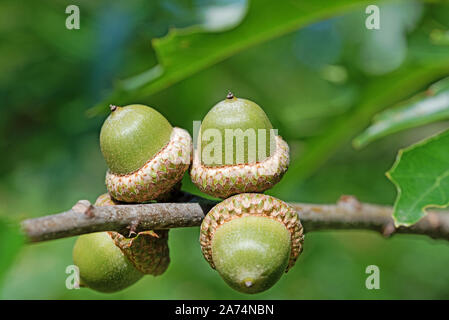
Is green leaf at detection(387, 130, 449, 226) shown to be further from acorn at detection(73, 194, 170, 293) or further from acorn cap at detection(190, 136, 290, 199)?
acorn at detection(73, 194, 170, 293)

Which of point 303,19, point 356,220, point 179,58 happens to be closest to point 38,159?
point 179,58

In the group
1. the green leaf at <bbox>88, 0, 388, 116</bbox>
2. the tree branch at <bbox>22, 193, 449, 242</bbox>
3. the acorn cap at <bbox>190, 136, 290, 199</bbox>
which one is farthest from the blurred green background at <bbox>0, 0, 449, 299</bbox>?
the acorn cap at <bbox>190, 136, 290, 199</bbox>

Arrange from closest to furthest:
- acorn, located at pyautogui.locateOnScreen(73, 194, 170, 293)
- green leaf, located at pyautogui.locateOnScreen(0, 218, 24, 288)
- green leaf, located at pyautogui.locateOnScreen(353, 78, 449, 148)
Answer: green leaf, located at pyautogui.locateOnScreen(0, 218, 24, 288) → acorn, located at pyautogui.locateOnScreen(73, 194, 170, 293) → green leaf, located at pyautogui.locateOnScreen(353, 78, 449, 148)

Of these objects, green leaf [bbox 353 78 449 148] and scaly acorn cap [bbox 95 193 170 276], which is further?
green leaf [bbox 353 78 449 148]

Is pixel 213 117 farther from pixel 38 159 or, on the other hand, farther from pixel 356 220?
pixel 38 159

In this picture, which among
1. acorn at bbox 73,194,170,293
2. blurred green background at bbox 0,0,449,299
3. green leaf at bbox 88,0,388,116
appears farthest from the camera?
blurred green background at bbox 0,0,449,299

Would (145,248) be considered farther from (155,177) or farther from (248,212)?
(248,212)
